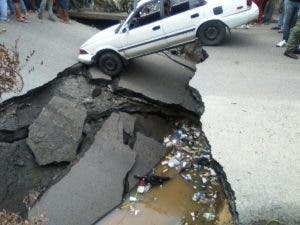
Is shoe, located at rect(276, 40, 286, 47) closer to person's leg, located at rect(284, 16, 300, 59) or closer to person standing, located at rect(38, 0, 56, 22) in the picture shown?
person's leg, located at rect(284, 16, 300, 59)

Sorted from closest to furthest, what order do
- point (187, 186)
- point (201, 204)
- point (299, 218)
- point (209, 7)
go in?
point (299, 218) < point (201, 204) < point (187, 186) < point (209, 7)

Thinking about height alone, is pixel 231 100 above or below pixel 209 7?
below

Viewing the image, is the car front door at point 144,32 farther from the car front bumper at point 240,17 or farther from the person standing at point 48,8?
the person standing at point 48,8

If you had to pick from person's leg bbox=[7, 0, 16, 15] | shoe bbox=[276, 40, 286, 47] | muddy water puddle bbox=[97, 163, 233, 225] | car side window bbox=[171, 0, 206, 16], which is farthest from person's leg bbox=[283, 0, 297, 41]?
person's leg bbox=[7, 0, 16, 15]

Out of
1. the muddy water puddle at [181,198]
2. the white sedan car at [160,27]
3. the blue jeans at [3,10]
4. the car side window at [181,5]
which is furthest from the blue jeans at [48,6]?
the muddy water puddle at [181,198]

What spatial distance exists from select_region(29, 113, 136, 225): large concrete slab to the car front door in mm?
2249

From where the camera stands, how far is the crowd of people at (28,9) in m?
11.8

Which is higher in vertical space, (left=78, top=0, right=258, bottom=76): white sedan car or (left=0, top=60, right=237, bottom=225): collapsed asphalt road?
(left=78, top=0, right=258, bottom=76): white sedan car

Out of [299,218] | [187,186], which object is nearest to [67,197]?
[187,186]

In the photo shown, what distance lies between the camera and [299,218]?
5.32 meters

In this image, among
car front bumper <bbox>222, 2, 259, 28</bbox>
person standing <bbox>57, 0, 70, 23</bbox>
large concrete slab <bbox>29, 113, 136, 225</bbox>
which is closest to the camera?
large concrete slab <bbox>29, 113, 136, 225</bbox>

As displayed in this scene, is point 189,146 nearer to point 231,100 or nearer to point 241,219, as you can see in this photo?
point 231,100

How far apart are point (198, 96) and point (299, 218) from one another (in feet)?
11.0

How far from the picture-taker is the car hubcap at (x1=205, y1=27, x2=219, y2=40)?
33.3 ft
